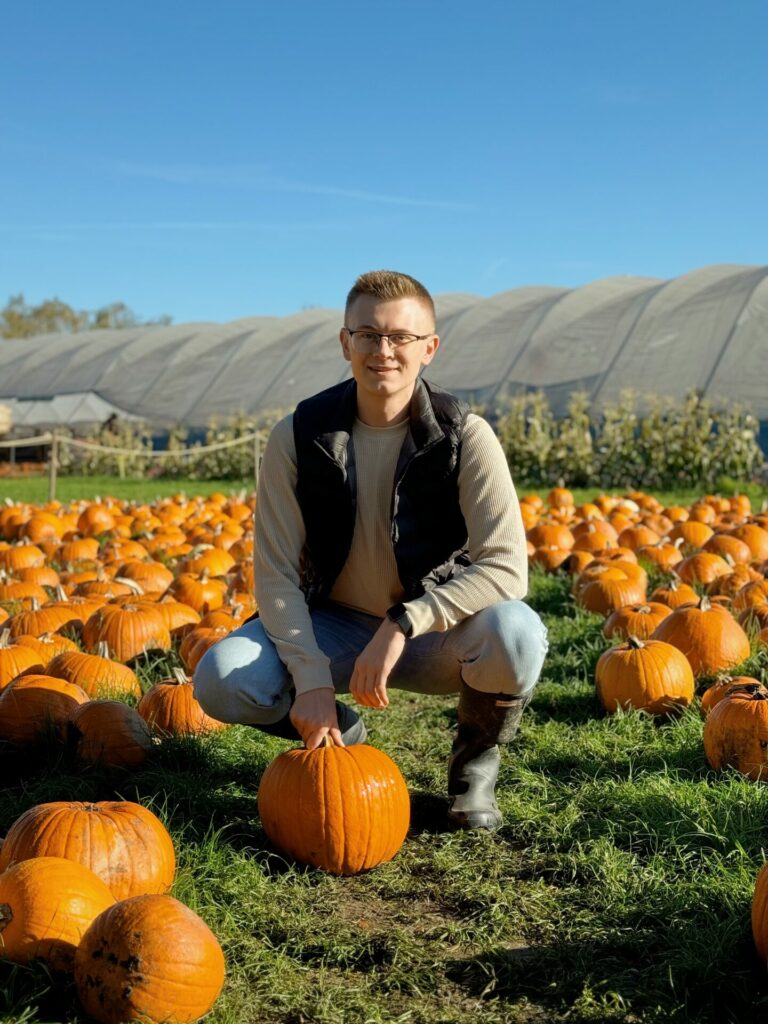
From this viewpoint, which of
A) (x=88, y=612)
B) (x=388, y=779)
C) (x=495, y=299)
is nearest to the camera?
(x=388, y=779)

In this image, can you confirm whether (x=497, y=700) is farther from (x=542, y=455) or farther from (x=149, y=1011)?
(x=542, y=455)

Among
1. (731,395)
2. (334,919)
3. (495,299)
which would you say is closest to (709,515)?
(334,919)

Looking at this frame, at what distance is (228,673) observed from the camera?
2957mm

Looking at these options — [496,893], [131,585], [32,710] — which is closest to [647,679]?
[496,893]

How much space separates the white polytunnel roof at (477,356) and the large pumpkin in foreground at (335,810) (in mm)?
14392

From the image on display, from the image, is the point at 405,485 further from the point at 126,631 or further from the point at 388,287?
the point at 126,631

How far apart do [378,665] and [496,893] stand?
25.1 inches

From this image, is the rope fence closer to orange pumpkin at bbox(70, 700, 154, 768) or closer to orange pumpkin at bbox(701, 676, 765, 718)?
orange pumpkin at bbox(70, 700, 154, 768)

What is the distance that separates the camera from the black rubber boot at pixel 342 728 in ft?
10.4

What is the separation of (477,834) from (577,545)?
175 inches

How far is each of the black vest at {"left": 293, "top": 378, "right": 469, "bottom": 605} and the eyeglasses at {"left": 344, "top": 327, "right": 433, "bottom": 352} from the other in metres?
0.18

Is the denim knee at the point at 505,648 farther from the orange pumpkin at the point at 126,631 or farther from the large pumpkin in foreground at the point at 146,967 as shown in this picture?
the orange pumpkin at the point at 126,631

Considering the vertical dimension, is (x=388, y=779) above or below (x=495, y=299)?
below

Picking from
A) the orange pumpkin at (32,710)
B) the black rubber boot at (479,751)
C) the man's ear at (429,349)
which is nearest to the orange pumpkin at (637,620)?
the black rubber boot at (479,751)
